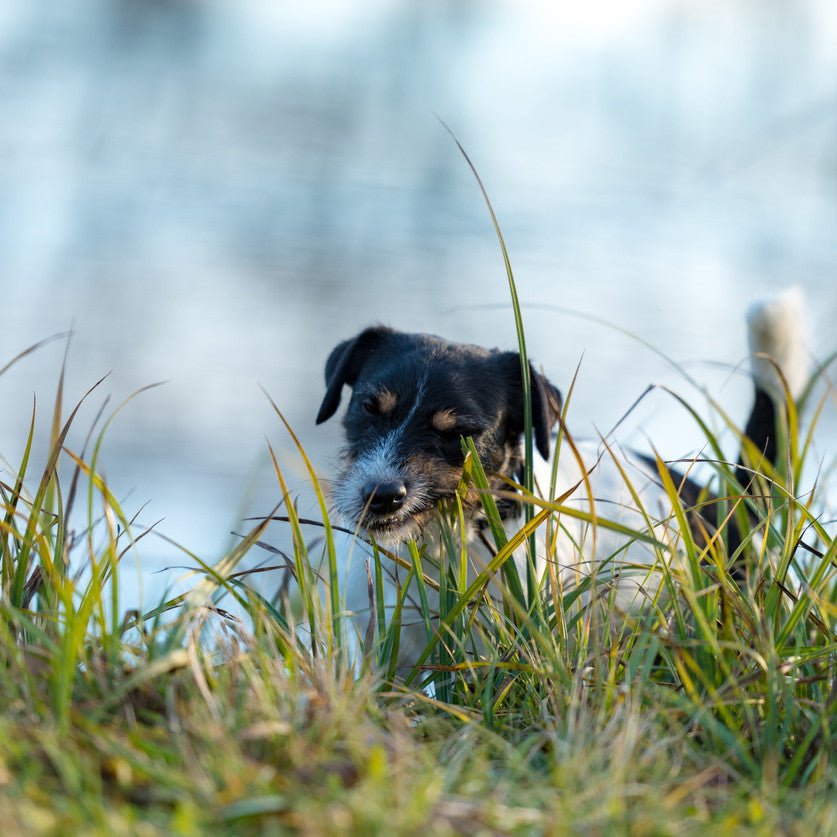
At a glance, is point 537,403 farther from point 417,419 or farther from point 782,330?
point 782,330

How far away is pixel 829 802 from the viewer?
1.32m

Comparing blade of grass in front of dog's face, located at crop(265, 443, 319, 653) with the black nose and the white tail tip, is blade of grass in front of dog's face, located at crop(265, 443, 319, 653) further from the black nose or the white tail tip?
the white tail tip

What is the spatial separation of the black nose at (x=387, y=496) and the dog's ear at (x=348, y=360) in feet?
1.70

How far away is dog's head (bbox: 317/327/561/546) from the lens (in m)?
2.80

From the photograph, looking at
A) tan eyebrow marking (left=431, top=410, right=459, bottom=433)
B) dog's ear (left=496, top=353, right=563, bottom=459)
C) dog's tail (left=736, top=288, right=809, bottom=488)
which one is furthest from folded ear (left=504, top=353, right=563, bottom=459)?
dog's tail (left=736, top=288, right=809, bottom=488)

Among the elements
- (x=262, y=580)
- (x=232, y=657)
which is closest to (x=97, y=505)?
(x=262, y=580)

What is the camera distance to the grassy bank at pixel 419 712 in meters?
1.15

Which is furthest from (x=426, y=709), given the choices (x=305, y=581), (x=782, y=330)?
(x=782, y=330)

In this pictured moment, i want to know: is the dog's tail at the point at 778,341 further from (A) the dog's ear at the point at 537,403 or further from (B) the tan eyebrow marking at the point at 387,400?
(B) the tan eyebrow marking at the point at 387,400

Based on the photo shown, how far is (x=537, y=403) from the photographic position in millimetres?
2904

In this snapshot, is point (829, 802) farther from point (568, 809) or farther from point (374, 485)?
point (374, 485)

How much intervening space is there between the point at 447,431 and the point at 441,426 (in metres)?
0.03

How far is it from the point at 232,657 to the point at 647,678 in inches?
27.0

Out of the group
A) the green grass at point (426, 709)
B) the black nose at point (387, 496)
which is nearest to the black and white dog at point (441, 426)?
the black nose at point (387, 496)
